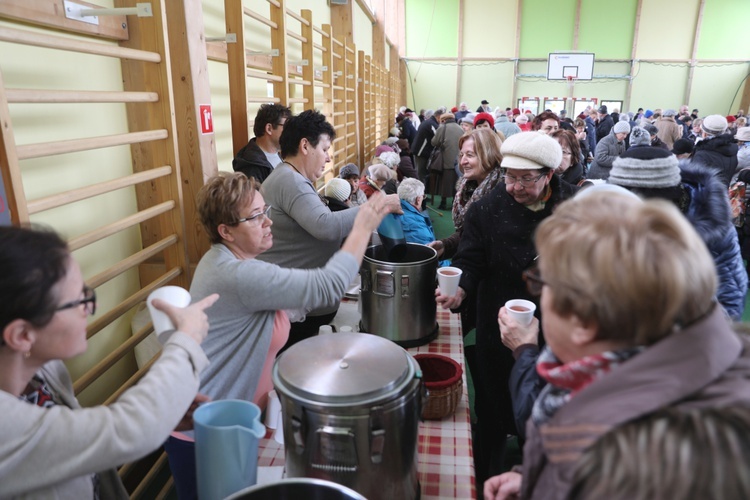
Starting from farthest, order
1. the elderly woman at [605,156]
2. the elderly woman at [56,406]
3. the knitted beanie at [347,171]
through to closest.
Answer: the elderly woman at [605,156]
the knitted beanie at [347,171]
the elderly woman at [56,406]

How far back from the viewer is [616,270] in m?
0.61

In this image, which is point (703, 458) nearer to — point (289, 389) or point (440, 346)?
point (289, 389)

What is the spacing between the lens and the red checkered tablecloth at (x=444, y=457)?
114 centimetres

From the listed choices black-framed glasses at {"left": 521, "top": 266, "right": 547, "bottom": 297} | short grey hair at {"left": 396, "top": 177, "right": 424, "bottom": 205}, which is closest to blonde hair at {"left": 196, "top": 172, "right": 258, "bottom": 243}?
black-framed glasses at {"left": 521, "top": 266, "right": 547, "bottom": 297}

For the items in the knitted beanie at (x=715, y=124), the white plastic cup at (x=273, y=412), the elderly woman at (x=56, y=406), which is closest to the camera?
the elderly woman at (x=56, y=406)

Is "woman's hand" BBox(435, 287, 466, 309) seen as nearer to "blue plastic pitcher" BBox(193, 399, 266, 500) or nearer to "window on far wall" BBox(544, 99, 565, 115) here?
"blue plastic pitcher" BBox(193, 399, 266, 500)

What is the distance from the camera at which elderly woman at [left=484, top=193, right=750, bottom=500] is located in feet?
1.94

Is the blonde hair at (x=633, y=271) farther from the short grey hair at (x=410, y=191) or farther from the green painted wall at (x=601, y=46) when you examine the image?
the green painted wall at (x=601, y=46)

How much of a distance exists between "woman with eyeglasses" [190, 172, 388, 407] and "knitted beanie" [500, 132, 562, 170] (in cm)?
59

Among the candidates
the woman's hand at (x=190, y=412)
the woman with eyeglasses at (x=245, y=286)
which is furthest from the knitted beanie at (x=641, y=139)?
the woman's hand at (x=190, y=412)

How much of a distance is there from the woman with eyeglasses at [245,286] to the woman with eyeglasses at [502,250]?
56cm

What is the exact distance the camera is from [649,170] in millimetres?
1523

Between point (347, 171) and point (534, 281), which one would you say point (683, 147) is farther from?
point (534, 281)

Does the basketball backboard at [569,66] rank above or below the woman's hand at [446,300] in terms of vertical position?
above
